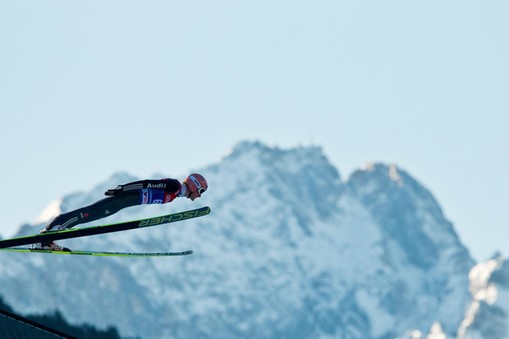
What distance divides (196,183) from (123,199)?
4.54ft

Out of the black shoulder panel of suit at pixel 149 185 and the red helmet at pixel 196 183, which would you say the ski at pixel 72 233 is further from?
the red helmet at pixel 196 183

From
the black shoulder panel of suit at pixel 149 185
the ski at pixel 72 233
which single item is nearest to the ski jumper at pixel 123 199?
the black shoulder panel of suit at pixel 149 185

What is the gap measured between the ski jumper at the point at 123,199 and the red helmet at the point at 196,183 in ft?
0.95

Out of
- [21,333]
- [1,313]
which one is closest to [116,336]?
[21,333]

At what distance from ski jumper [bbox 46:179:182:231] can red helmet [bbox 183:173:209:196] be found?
29cm

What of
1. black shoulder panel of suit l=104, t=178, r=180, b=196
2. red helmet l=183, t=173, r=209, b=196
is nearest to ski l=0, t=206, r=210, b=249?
black shoulder panel of suit l=104, t=178, r=180, b=196

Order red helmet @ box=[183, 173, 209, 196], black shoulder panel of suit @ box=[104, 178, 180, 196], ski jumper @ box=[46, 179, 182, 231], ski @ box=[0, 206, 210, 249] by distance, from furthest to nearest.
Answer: red helmet @ box=[183, 173, 209, 196]
black shoulder panel of suit @ box=[104, 178, 180, 196]
ski jumper @ box=[46, 179, 182, 231]
ski @ box=[0, 206, 210, 249]

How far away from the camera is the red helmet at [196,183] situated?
20359mm

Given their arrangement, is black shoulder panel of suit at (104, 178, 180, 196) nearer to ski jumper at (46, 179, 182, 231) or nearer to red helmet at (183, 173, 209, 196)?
ski jumper at (46, 179, 182, 231)

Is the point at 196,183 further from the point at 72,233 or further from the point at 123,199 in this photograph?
the point at 72,233

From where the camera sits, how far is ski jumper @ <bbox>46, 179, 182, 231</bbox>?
18828 millimetres

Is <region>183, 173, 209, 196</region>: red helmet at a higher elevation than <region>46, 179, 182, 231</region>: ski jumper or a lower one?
higher

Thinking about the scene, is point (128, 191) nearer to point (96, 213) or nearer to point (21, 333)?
point (96, 213)

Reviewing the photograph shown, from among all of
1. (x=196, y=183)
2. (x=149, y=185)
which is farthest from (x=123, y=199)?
(x=196, y=183)
